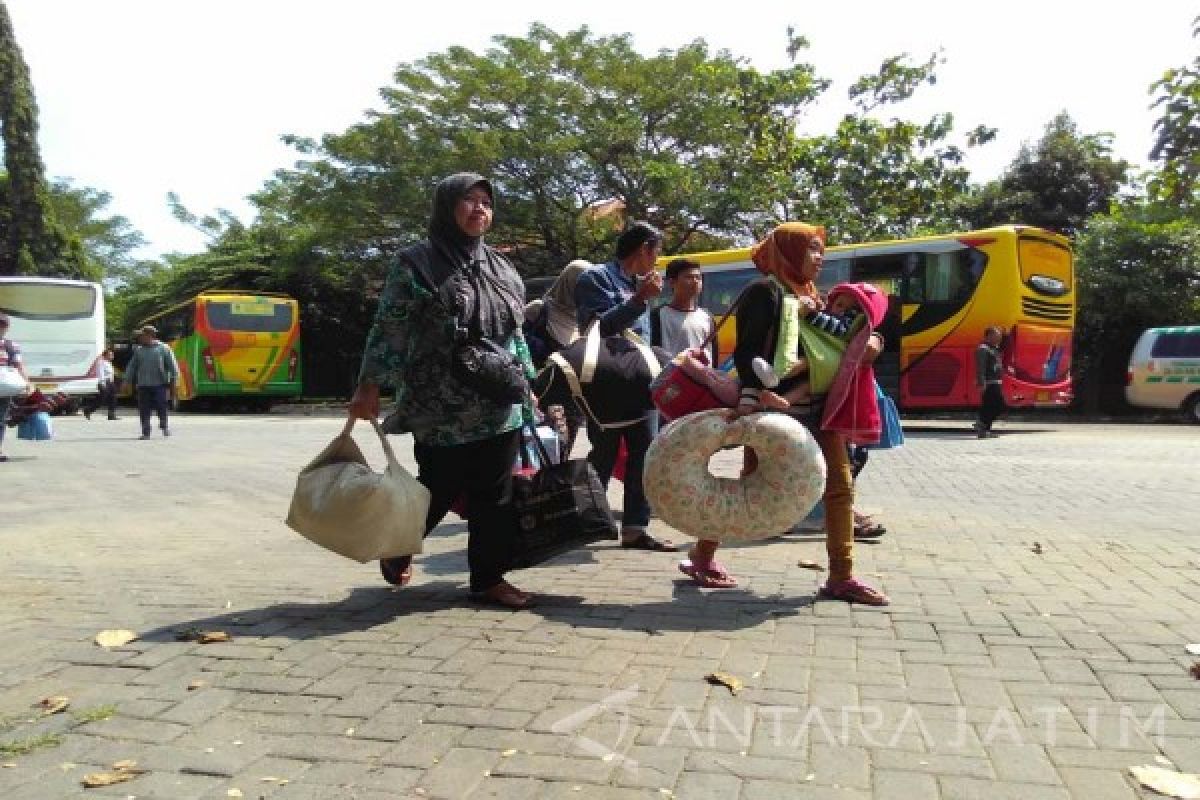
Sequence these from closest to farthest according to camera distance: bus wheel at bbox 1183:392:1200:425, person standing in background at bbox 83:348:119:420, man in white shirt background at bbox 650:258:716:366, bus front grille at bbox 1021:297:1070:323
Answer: man in white shirt background at bbox 650:258:716:366 < bus front grille at bbox 1021:297:1070:323 < bus wheel at bbox 1183:392:1200:425 < person standing in background at bbox 83:348:119:420

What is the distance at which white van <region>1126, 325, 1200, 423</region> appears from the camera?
18.0 meters

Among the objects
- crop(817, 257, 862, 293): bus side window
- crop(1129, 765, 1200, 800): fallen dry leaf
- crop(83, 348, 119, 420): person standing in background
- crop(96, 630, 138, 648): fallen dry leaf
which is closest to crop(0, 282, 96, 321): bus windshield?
crop(83, 348, 119, 420): person standing in background

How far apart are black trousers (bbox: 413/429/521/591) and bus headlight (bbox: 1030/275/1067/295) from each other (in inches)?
579

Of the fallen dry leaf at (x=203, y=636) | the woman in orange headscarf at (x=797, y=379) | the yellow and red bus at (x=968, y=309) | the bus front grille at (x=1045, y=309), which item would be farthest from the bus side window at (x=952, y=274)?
the fallen dry leaf at (x=203, y=636)

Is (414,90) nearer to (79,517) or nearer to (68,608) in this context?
(79,517)

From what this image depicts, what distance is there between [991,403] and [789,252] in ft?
39.5

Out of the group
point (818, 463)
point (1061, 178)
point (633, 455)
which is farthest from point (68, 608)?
point (1061, 178)

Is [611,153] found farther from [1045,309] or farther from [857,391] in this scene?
[857,391]

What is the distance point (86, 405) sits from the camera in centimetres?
2352

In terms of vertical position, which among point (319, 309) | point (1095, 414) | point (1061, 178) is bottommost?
point (1095, 414)

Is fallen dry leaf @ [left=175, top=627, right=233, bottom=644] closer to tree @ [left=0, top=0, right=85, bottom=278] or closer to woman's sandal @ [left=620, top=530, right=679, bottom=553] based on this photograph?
woman's sandal @ [left=620, top=530, right=679, bottom=553]

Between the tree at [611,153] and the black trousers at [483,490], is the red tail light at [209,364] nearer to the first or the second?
the tree at [611,153]

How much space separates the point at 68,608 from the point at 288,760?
2137mm

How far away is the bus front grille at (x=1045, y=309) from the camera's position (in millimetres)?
16125
